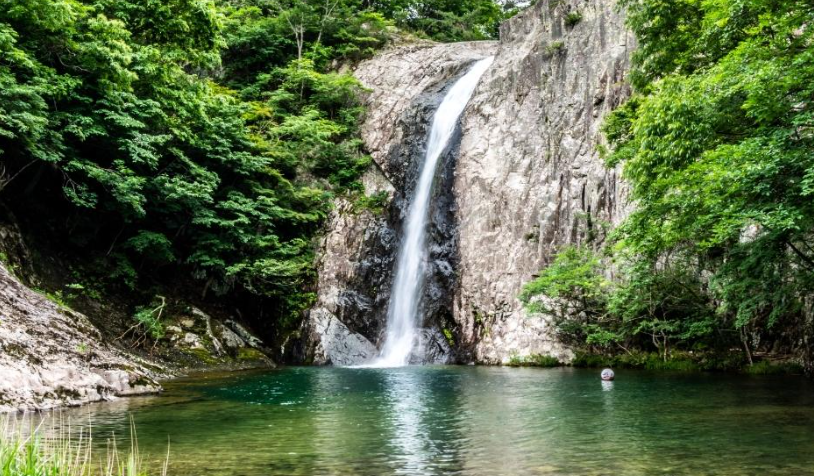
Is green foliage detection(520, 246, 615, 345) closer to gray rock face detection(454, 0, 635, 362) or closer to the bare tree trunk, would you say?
gray rock face detection(454, 0, 635, 362)

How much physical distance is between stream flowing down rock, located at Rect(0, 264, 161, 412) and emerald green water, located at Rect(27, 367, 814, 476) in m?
0.64

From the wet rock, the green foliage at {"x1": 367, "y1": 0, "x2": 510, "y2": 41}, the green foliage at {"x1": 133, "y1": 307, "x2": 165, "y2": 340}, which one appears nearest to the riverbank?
the wet rock

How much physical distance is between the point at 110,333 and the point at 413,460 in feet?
49.5

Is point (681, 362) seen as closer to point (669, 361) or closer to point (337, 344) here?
point (669, 361)

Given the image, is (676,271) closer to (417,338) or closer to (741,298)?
(741,298)

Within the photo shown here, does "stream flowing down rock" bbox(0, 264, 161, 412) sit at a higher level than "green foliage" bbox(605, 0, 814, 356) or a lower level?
lower

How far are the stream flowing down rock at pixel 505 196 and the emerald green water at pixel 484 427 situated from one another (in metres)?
8.08

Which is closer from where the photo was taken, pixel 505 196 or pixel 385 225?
pixel 505 196

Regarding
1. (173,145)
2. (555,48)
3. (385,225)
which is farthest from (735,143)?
(173,145)

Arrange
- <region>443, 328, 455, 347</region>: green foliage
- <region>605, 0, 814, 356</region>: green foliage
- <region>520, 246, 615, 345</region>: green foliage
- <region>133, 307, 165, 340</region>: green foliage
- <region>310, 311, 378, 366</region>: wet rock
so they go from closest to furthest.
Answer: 1. <region>605, 0, 814, 356</region>: green foliage
2. <region>520, 246, 615, 345</region>: green foliage
3. <region>133, 307, 165, 340</region>: green foliage
4. <region>310, 311, 378, 366</region>: wet rock
5. <region>443, 328, 455, 347</region>: green foliage

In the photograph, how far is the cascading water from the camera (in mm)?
24859

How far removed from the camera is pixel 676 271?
1805cm

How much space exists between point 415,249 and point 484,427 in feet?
57.7

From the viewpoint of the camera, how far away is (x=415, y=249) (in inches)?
1056
